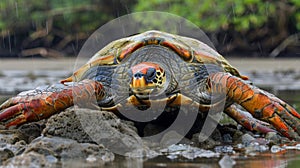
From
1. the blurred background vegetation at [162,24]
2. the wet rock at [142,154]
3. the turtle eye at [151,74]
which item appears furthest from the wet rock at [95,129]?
the blurred background vegetation at [162,24]

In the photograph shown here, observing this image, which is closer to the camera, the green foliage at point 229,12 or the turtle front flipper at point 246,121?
the turtle front flipper at point 246,121

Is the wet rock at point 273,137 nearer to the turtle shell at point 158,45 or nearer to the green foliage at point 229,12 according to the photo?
the turtle shell at point 158,45

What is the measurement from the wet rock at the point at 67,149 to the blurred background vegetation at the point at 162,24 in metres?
11.2

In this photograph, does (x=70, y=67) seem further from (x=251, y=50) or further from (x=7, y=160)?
(x=7, y=160)

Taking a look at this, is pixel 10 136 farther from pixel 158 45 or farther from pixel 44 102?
pixel 158 45

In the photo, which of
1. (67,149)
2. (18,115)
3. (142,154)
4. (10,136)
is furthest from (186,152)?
(18,115)

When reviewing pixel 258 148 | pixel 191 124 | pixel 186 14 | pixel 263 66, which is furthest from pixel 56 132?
pixel 186 14

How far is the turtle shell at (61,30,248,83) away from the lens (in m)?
4.49

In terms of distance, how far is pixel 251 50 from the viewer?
1658cm

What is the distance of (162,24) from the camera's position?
51.6 ft

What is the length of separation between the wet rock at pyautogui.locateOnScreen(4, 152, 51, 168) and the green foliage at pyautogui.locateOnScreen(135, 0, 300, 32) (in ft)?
38.1

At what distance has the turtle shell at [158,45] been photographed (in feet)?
14.7

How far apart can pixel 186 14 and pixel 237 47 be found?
1.87 meters

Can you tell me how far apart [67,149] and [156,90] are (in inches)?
30.8
